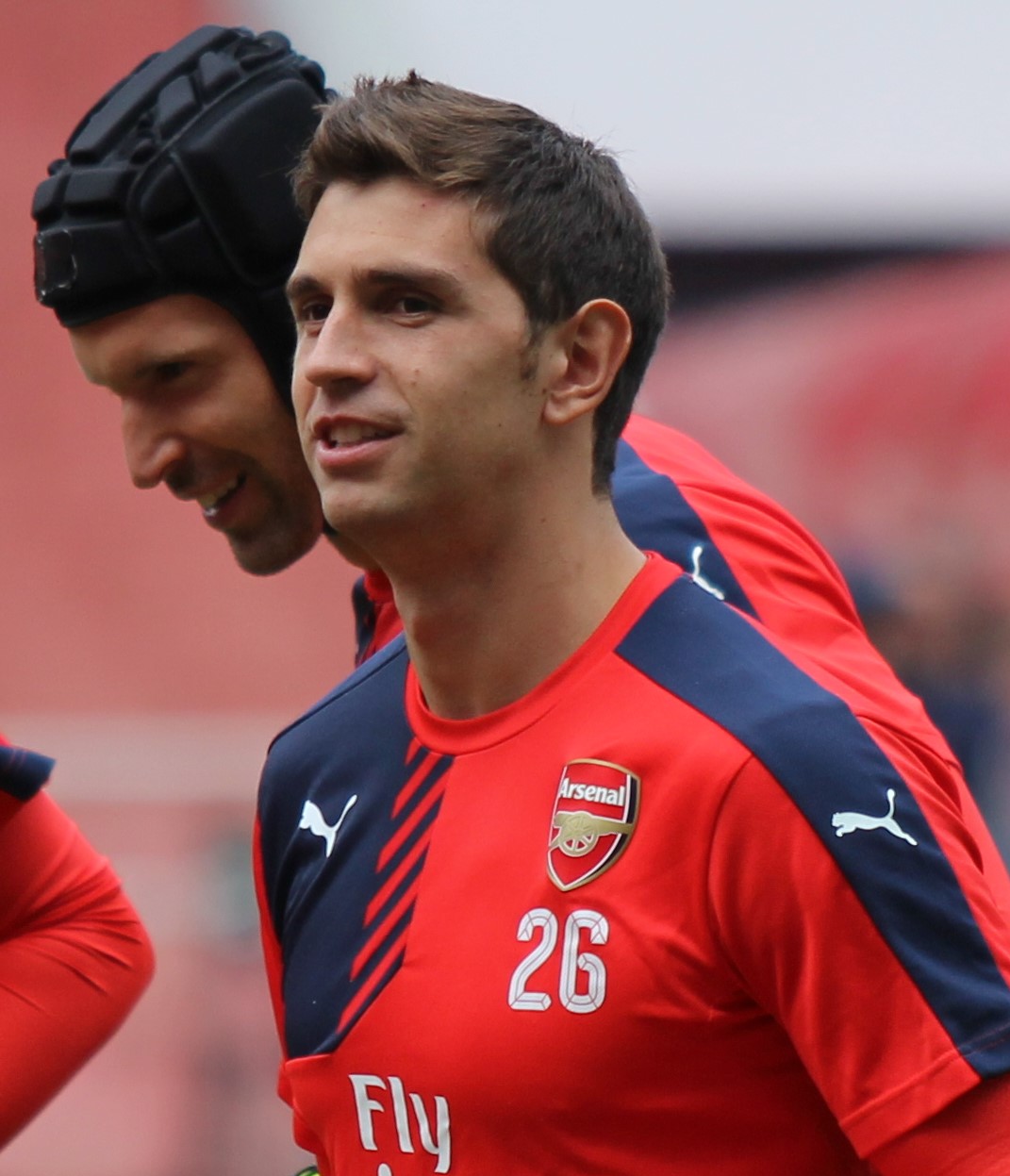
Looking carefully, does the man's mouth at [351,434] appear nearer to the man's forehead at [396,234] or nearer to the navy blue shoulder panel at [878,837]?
the man's forehead at [396,234]

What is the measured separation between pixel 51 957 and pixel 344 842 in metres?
0.85

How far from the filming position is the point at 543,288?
197 cm

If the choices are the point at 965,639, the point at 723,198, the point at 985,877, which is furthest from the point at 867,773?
the point at 723,198

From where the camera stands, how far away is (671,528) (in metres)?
2.48

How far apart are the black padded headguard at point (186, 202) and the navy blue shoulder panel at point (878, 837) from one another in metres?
1.15

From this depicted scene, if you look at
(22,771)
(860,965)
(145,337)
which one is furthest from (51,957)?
(860,965)

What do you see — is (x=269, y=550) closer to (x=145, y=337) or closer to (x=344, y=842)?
(x=145, y=337)

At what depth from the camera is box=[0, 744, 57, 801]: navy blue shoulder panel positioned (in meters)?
2.65

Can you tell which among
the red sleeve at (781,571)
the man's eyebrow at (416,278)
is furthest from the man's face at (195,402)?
the man's eyebrow at (416,278)

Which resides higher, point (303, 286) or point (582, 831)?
point (303, 286)

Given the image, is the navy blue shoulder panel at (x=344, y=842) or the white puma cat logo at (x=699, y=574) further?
the white puma cat logo at (x=699, y=574)

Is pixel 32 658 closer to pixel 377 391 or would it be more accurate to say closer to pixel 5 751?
pixel 5 751

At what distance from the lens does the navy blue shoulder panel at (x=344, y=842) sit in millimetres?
2010

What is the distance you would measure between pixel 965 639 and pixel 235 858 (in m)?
2.64
